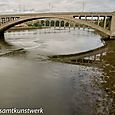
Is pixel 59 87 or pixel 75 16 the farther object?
pixel 75 16

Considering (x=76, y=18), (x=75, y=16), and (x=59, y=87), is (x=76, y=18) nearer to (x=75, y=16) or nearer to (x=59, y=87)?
(x=75, y=16)

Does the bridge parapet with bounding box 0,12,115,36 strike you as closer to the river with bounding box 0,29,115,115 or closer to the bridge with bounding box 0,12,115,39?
the bridge with bounding box 0,12,115,39

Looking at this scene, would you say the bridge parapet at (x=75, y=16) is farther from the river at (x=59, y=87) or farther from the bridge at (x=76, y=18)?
the river at (x=59, y=87)

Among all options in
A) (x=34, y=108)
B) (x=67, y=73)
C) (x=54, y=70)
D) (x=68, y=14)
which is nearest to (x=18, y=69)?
(x=54, y=70)

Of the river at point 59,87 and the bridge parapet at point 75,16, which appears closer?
the river at point 59,87

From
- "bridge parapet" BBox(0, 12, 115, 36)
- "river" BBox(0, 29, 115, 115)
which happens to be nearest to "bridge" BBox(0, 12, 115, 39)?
"bridge parapet" BBox(0, 12, 115, 36)

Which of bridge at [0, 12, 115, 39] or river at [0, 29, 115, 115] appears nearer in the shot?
river at [0, 29, 115, 115]

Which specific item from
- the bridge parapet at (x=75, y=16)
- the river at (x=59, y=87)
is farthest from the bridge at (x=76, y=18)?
the river at (x=59, y=87)

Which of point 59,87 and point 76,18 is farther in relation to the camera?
point 76,18

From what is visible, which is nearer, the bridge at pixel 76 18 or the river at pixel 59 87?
the river at pixel 59 87

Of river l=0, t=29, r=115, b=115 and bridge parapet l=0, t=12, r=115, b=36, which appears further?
bridge parapet l=0, t=12, r=115, b=36

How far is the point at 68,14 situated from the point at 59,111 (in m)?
57.2

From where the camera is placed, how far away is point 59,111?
16062 mm

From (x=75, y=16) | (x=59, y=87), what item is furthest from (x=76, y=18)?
(x=59, y=87)
